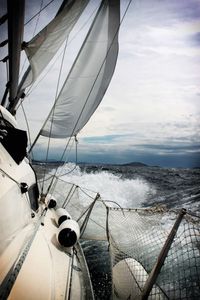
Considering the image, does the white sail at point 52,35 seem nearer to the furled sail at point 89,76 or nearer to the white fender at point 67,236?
the furled sail at point 89,76

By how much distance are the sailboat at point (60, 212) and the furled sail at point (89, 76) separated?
0.03 meters

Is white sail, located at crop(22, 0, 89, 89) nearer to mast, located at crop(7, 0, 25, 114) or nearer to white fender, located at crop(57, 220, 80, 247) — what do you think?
mast, located at crop(7, 0, 25, 114)

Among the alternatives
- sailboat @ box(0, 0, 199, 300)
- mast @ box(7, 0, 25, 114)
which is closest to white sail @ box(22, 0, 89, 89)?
sailboat @ box(0, 0, 199, 300)

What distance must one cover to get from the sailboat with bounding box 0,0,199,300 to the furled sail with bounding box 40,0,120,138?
3cm

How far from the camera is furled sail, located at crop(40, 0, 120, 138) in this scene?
826 cm

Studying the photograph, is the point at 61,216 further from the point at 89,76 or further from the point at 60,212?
the point at 89,76

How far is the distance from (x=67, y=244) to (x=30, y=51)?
556 centimetres

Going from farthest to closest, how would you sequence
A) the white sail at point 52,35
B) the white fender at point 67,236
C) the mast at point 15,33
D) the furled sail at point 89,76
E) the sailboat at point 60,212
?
the furled sail at point 89,76
the white sail at point 52,35
the mast at point 15,33
the white fender at point 67,236
the sailboat at point 60,212

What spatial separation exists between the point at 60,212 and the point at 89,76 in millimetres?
4569

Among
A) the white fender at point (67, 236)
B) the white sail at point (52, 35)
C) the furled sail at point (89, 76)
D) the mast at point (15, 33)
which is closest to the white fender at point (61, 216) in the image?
the white fender at point (67, 236)

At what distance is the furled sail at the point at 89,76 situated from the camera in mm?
8258

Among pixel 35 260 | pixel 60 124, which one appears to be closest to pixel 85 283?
pixel 35 260

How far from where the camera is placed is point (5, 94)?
8500 mm

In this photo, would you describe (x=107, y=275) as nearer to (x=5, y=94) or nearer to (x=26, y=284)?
(x=26, y=284)
